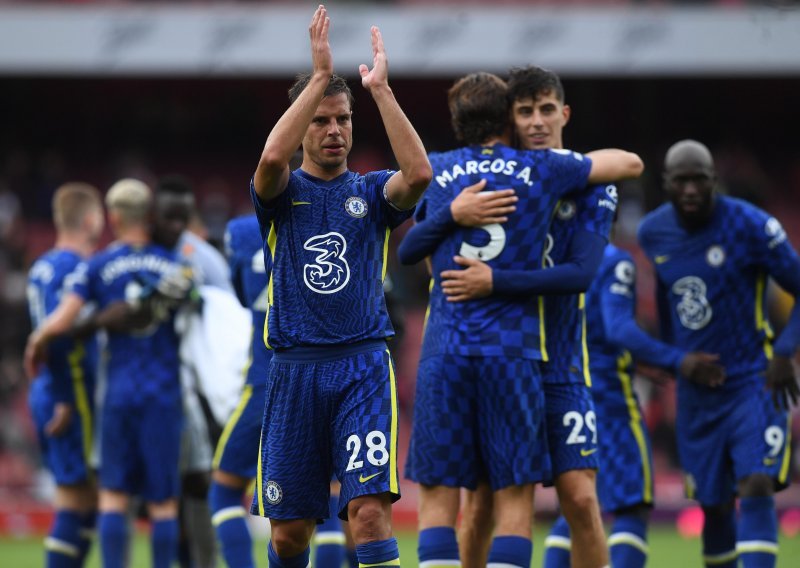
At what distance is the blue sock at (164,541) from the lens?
7.70 m

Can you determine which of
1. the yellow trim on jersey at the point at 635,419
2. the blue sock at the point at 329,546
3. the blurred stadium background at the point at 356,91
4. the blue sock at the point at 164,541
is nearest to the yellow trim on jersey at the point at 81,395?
the blue sock at the point at 164,541

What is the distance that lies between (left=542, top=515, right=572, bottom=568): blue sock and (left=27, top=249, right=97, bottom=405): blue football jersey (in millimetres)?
3392

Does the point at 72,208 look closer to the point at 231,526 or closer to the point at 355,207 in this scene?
the point at 231,526

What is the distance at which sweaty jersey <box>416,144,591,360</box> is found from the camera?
562 centimetres

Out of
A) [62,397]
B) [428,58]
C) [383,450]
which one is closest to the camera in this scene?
[383,450]

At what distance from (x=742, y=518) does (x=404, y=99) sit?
19.4 meters

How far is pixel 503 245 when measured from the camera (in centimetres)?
570

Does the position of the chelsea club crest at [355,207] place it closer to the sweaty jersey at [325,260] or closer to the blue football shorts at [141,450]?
the sweaty jersey at [325,260]

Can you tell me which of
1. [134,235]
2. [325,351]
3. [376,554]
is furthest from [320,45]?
[134,235]

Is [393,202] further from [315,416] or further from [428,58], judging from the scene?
[428,58]

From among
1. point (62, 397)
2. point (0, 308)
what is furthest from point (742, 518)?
point (0, 308)

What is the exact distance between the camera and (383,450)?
488 cm

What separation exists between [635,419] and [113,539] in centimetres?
313

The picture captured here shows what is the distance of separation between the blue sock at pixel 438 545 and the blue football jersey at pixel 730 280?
2.07 m
